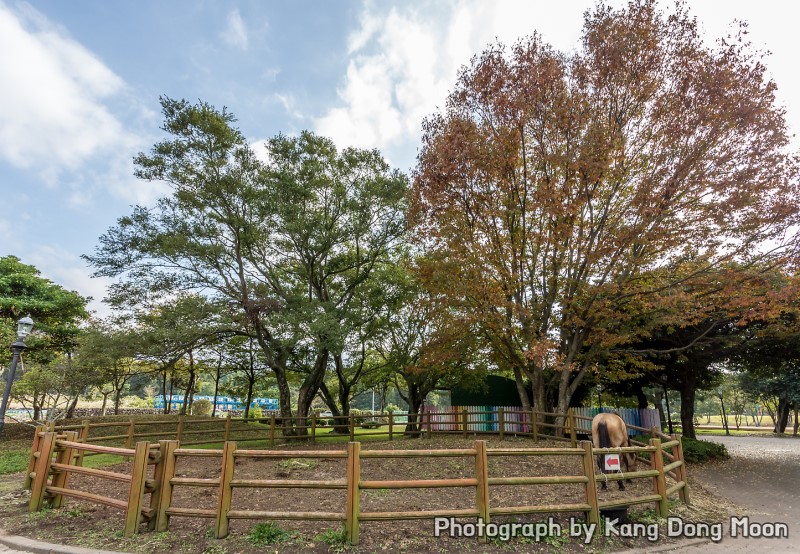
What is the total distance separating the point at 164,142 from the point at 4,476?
10794mm

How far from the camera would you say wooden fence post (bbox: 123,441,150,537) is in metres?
5.08

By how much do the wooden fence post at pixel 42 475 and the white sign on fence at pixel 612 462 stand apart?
804cm

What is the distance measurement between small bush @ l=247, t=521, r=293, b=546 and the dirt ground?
42 millimetres

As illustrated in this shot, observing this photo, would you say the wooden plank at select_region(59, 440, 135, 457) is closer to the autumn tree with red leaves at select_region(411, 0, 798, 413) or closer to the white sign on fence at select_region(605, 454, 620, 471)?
the white sign on fence at select_region(605, 454, 620, 471)

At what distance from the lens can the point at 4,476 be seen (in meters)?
9.80

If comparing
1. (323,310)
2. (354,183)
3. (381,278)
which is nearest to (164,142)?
(354,183)

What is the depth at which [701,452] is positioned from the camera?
1534 cm

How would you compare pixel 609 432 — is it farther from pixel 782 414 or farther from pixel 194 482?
pixel 782 414

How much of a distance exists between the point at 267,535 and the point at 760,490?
11.3 m

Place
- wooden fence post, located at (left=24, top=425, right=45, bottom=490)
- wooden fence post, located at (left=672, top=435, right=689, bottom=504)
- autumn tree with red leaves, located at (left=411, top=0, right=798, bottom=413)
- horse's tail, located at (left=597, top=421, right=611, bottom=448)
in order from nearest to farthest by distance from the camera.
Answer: wooden fence post, located at (left=24, top=425, right=45, bottom=490) → wooden fence post, located at (left=672, top=435, right=689, bottom=504) → horse's tail, located at (left=597, top=421, right=611, bottom=448) → autumn tree with red leaves, located at (left=411, top=0, right=798, bottom=413)

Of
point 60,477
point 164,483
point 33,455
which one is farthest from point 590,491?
point 33,455

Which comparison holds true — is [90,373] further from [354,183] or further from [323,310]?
[354,183]

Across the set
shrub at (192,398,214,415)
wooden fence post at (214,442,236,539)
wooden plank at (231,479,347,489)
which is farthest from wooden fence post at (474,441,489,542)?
shrub at (192,398,214,415)

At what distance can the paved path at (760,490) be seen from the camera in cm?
543
